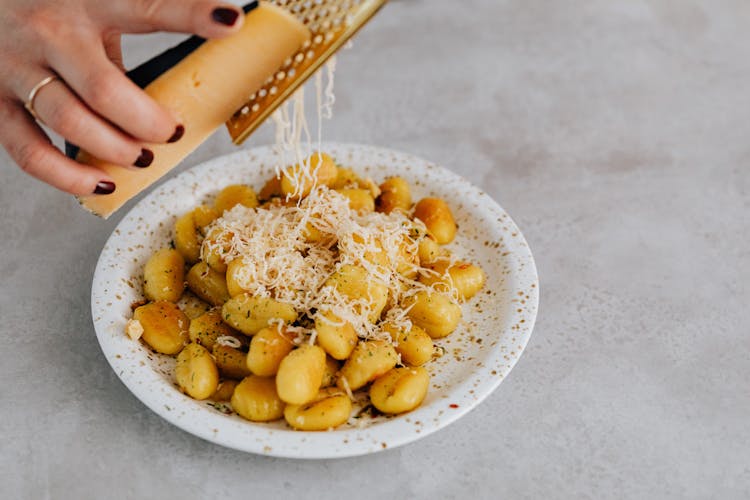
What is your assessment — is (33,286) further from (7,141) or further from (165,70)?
(165,70)

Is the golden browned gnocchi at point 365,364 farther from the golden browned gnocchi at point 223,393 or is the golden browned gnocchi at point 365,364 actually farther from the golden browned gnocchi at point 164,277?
the golden browned gnocchi at point 164,277

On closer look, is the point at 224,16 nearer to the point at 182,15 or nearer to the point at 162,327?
the point at 182,15

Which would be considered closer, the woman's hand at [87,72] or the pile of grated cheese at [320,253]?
the woman's hand at [87,72]

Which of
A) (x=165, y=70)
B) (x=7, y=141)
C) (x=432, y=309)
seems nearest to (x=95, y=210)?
(x=7, y=141)

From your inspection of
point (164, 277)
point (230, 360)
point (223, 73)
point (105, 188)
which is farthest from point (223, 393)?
point (223, 73)

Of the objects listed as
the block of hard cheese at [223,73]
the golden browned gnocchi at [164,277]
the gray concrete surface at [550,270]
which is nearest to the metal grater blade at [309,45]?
the block of hard cheese at [223,73]
